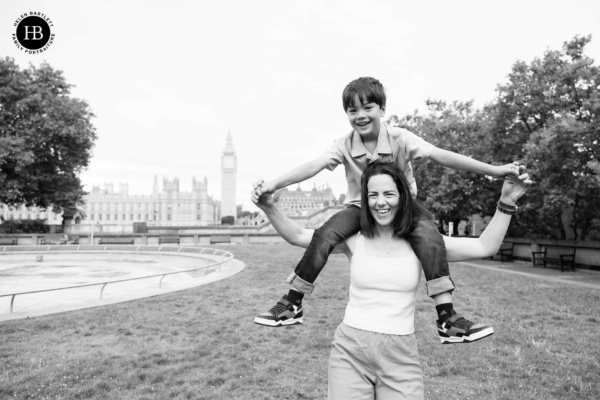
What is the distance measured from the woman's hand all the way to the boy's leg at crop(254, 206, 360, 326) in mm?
878

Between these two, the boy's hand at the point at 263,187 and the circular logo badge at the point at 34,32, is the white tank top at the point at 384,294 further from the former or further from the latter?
the circular logo badge at the point at 34,32

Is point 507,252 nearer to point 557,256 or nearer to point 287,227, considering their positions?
point 557,256

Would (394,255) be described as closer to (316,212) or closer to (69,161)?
(69,161)

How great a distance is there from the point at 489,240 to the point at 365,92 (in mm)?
1177

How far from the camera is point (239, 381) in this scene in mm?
5766

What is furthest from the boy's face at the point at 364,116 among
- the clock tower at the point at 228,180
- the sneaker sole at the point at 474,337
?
the clock tower at the point at 228,180

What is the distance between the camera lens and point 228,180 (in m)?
115

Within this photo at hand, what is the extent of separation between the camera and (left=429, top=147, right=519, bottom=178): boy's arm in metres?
2.65

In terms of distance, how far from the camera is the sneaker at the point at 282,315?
2816mm

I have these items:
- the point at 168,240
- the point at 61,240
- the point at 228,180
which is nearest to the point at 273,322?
the point at 168,240

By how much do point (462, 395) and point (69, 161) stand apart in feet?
117

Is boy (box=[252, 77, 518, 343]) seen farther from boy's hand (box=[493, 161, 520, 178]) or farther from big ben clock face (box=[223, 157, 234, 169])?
big ben clock face (box=[223, 157, 234, 169])

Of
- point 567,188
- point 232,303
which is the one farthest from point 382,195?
point 567,188

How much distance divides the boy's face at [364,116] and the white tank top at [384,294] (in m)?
0.81
